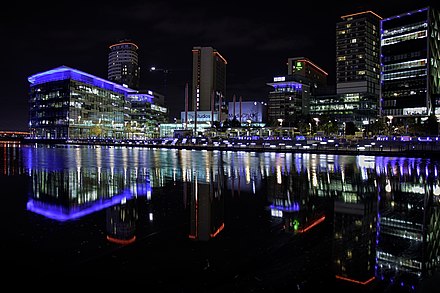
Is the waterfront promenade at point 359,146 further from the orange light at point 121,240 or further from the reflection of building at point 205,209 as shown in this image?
the orange light at point 121,240

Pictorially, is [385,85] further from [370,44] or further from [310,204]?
[310,204]

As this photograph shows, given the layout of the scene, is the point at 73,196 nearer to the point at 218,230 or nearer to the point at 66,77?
the point at 218,230

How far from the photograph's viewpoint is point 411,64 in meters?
123

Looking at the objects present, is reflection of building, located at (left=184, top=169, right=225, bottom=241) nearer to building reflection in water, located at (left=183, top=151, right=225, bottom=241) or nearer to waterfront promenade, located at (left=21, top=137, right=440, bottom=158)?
building reflection in water, located at (left=183, top=151, right=225, bottom=241)

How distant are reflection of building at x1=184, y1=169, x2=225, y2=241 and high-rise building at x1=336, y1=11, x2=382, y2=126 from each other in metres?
174

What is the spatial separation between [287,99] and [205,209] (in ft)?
613

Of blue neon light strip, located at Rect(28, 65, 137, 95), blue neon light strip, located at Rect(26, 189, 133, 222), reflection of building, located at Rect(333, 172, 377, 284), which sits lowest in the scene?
reflection of building, located at Rect(333, 172, 377, 284)

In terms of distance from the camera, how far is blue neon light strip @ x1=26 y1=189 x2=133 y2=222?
10.5 meters

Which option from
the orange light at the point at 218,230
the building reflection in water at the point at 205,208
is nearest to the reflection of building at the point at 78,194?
the building reflection in water at the point at 205,208

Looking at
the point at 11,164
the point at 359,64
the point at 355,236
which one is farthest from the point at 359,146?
the point at 359,64

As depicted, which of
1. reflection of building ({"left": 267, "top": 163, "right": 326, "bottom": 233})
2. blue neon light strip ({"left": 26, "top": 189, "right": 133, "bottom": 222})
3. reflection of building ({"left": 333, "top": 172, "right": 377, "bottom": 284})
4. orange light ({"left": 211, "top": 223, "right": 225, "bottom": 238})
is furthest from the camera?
blue neon light strip ({"left": 26, "top": 189, "right": 133, "bottom": 222})

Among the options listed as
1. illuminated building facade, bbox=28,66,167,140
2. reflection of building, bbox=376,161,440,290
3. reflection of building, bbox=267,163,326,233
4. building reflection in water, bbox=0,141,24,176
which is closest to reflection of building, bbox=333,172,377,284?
reflection of building, bbox=376,161,440,290

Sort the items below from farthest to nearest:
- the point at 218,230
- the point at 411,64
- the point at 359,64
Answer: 1. the point at 359,64
2. the point at 411,64
3. the point at 218,230

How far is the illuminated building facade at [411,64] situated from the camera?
119750 millimetres
